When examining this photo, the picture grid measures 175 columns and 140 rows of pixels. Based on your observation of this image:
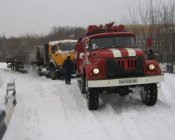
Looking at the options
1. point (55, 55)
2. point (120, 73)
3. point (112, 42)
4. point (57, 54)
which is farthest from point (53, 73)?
point (120, 73)

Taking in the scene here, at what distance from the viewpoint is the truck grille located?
35.2ft

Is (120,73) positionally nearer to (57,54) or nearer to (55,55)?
(57,54)

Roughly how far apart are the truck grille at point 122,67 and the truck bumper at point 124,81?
0.16 meters

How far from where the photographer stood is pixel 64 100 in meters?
13.1

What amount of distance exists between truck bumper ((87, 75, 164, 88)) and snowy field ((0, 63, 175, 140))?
791 mm

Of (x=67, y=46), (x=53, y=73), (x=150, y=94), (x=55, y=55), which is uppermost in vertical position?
(x=67, y=46)

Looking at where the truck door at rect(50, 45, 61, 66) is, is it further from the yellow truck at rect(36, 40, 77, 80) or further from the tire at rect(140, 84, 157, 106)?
the tire at rect(140, 84, 157, 106)

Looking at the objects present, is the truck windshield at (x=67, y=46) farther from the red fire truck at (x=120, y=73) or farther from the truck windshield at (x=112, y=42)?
the red fire truck at (x=120, y=73)

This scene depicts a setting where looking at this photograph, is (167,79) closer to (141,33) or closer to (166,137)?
(166,137)

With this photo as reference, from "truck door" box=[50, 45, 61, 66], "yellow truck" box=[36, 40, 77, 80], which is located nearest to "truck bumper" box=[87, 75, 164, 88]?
"yellow truck" box=[36, 40, 77, 80]

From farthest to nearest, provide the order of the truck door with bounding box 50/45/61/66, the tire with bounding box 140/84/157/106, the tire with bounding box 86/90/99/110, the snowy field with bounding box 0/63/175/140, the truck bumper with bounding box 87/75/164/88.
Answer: the truck door with bounding box 50/45/61/66 → the tire with bounding box 140/84/157/106 → the tire with bounding box 86/90/99/110 → the truck bumper with bounding box 87/75/164/88 → the snowy field with bounding box 0/63/175/140

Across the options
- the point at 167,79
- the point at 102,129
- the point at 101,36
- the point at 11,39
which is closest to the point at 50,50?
the point at 167,79

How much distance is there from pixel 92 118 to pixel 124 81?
1.45 metres

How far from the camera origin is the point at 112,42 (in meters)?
12.0
